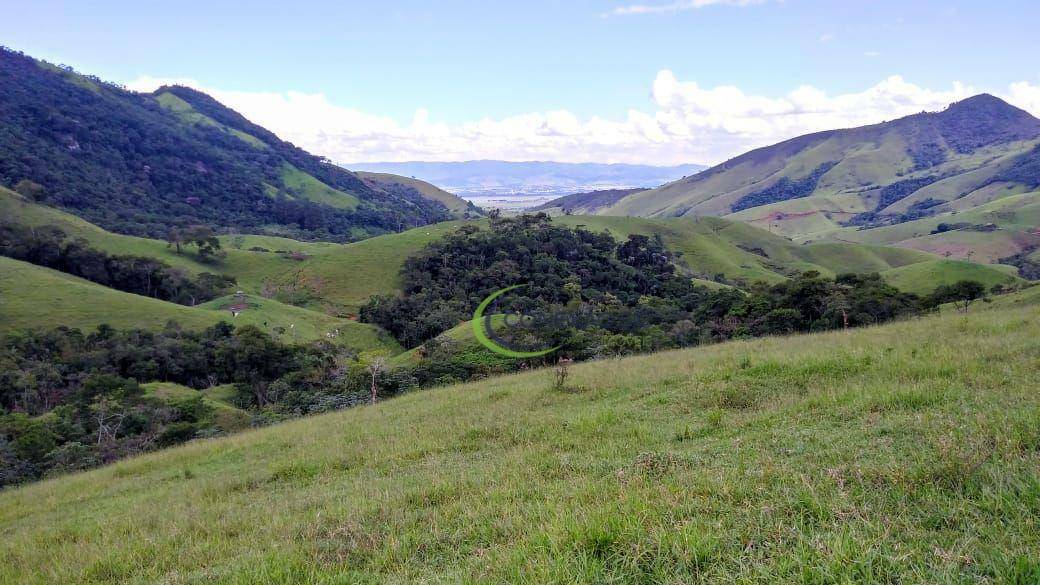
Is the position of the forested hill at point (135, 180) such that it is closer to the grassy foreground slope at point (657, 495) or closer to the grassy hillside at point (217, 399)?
the grassy hillside at point (217, 399)

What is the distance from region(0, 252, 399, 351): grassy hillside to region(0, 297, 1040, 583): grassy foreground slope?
6061cm

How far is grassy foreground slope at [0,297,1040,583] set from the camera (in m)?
3.57

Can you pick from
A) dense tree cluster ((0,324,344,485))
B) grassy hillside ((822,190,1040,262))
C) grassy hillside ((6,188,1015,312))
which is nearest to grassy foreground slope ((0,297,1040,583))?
dense tree cluster ((0,324,344,485))

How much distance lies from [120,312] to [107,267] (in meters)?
26.2

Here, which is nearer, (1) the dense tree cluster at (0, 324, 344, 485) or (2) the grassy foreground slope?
(2) the grassy foreground slope

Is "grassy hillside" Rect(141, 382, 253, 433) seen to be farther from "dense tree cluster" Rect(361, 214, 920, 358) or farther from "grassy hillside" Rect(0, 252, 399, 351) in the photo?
"dense tree cluster" Rect(361, 214, 920, 358)

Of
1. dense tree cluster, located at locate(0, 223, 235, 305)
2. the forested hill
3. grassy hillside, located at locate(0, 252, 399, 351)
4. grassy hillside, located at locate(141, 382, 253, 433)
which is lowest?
grassy hillside, located at locate(141, 382, 253, 433)

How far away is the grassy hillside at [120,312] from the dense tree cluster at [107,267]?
8218 millimetres

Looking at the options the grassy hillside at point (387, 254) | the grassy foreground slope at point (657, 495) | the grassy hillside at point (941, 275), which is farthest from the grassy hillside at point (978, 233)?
the grassy foreground slope at point (657, 495)

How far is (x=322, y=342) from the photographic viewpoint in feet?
208

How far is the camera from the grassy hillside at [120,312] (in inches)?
2452

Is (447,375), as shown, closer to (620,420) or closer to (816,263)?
(620,420)

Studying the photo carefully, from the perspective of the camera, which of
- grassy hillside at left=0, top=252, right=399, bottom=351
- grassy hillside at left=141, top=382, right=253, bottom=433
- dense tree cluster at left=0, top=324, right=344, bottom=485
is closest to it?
dense tree cluster at left=0, top=324, right=344, bottom=485

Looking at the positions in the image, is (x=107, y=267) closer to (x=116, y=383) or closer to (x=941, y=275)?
(x=116, y=383)
